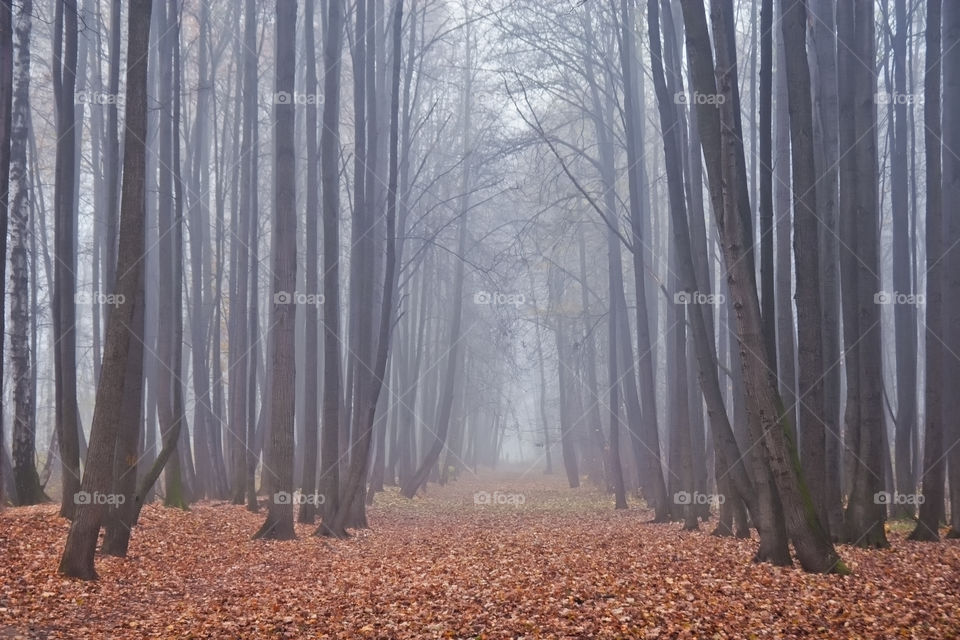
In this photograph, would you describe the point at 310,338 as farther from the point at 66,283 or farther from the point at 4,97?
the point at 4,97

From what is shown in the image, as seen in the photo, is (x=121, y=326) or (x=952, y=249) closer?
(x=121, y=326)

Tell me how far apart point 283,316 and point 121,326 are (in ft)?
13.1

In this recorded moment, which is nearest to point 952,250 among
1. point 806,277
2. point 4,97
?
point 806,277

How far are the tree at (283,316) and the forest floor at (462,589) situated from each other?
0.50 metres

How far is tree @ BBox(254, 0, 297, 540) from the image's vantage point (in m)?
13.2

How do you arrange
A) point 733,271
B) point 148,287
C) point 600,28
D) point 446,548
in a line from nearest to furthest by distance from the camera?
point 733,271 < point 446,548 < point 600,28 < point 148,287

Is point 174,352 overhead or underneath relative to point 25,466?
overhead

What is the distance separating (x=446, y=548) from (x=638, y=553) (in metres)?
2.91

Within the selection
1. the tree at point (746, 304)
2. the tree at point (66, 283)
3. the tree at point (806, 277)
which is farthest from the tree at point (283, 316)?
the tree at point (806, 277)

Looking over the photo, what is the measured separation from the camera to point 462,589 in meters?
8.09

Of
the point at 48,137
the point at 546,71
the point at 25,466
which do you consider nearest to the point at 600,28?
the point at 546,71

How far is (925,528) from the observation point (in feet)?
38.9

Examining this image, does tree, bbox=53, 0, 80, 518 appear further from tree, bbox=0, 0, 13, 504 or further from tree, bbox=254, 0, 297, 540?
tree, bbox=254, 0, 297, 540

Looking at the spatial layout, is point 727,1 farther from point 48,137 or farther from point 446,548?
point 48,137
